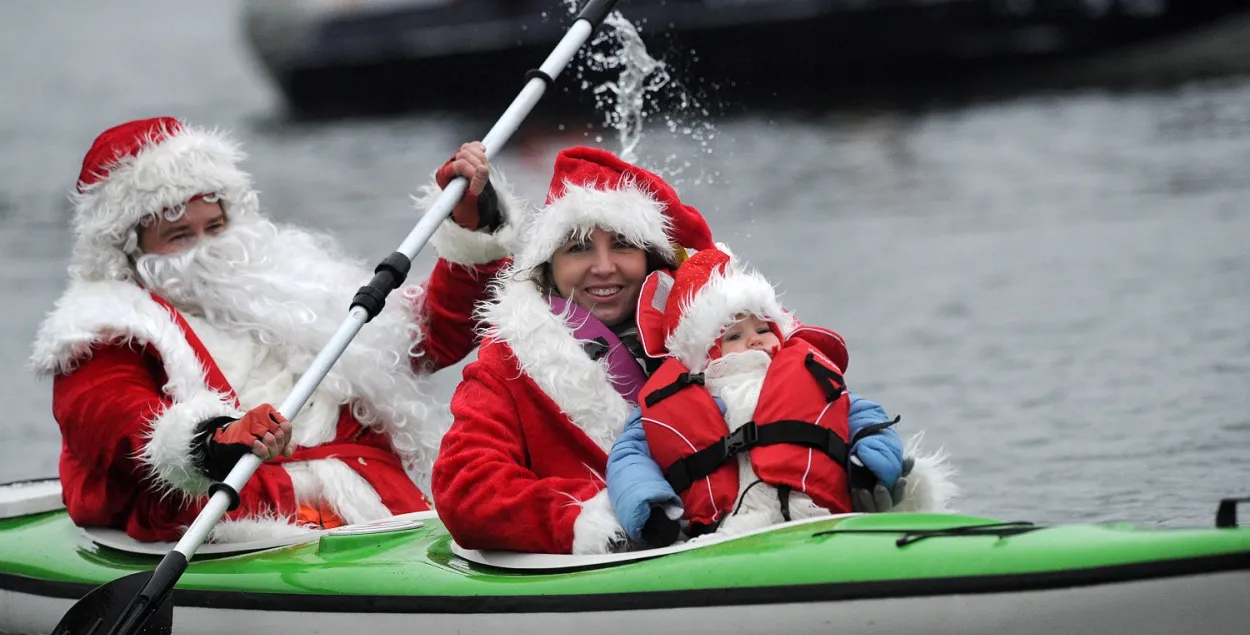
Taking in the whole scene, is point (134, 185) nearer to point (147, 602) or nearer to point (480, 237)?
point (480, 237)

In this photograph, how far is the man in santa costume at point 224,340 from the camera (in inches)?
181

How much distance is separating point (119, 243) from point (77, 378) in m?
0.44

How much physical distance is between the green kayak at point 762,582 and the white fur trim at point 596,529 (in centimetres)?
4

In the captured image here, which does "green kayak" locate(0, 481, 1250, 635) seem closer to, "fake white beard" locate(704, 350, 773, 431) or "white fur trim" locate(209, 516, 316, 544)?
"white fur trim" locate(209, 516, 316, 544)

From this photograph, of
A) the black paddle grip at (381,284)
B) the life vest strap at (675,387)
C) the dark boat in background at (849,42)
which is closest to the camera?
the life vest strap at (675,387)

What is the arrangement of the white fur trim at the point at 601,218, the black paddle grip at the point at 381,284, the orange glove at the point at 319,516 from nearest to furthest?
1. the white fur trim at the point at 601,218
2. the black paddle grip at the point at 381,284
3. the orange glove at the point at 319,516

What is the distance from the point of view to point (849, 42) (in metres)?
18.4

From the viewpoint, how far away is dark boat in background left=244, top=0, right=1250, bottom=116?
1784 centimetres

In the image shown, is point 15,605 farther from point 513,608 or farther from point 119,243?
point 513,608

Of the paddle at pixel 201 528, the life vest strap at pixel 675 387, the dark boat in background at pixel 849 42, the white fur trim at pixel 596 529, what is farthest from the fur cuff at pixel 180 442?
the dark boat in background at pixel 849 42

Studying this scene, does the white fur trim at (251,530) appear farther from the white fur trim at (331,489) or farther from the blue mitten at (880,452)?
the blue mitten at (880,452)

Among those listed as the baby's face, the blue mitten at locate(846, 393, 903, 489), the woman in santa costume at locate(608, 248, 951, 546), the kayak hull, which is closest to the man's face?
the kayak hull

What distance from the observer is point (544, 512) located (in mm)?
4027

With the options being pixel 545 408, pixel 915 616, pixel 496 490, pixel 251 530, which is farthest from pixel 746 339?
pixel 251 530
